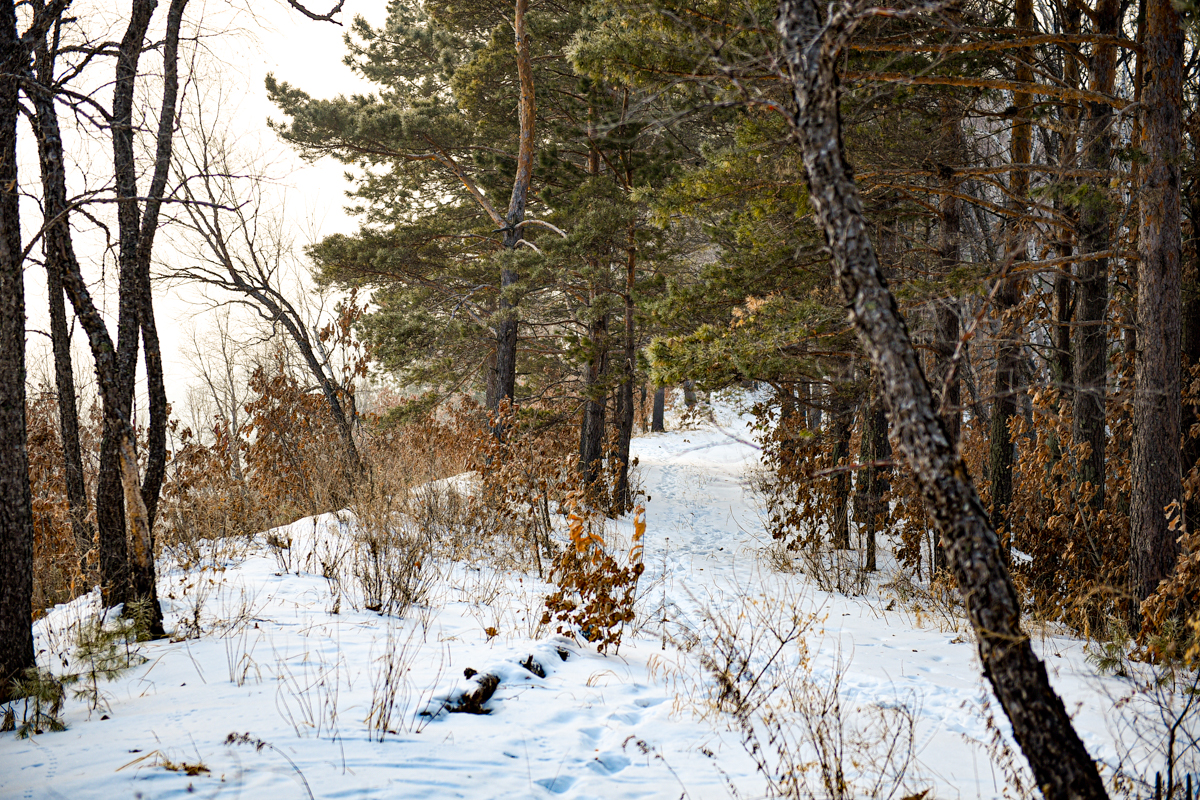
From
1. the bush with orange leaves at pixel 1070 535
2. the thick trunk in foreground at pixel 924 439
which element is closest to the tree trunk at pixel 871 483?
the bush with orange leaves at pixel 1070 535

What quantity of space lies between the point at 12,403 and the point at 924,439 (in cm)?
465

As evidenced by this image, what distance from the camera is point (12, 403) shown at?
11.8 ft

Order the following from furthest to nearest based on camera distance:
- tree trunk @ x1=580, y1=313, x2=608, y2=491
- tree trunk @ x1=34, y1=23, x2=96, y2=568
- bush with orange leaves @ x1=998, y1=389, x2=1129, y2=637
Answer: tree trunk @ x1=580, y1=313, x2=608, y2=491
bush with orange leaves @ x1=998, y1=389, x2=1129, y2=637
tree trunk @ x1=34, y1=23, x2=96, y2=568

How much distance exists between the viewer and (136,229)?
5062 millimetres

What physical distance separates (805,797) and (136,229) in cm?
597

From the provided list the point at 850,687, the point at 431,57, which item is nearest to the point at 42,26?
the point at 850,687

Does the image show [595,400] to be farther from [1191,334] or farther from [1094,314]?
[1191,334]

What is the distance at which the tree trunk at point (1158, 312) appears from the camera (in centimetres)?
505

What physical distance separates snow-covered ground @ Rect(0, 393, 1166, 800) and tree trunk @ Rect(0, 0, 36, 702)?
1.47 feet

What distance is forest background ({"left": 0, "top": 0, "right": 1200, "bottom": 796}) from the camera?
432 centimetres

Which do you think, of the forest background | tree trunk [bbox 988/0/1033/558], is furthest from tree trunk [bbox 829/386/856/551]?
tree trunk [bbox 988/0/1033/558]

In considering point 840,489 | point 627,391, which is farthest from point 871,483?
point 627,391

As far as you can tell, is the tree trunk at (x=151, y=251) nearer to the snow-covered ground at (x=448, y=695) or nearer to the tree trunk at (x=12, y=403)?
the snow-covered ground at (x=448, y=695)

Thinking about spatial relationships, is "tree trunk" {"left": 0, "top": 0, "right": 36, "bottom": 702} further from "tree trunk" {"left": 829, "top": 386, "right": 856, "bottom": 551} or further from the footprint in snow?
"tree trunk" {"left": 829, "top": 386, "right": 856, "bottom": 551}
